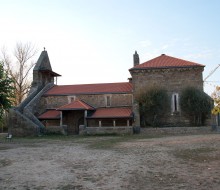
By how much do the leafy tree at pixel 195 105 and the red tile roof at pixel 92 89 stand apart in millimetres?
6447

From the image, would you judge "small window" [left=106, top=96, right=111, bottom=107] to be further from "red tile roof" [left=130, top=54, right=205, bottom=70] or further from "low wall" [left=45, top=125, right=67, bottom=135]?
"low wall" [left=45, top=125, right=67, bottom=135]

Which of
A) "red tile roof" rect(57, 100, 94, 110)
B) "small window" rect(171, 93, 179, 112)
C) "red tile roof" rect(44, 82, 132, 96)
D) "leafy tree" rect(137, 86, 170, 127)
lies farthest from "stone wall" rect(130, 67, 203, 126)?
"red tile roof" rect(57, 100, 94, 110)

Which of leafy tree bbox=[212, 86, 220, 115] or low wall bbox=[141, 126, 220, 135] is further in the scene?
low wall bbox=[141, 126, 220, 135]

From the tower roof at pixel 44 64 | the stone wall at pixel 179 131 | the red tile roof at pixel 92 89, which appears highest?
the tower roof at pixel 44 64

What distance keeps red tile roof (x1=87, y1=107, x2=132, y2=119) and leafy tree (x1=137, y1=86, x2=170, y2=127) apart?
5.73ft

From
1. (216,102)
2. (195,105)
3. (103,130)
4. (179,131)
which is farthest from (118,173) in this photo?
(195,105)

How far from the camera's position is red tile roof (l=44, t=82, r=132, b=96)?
32.0 meters

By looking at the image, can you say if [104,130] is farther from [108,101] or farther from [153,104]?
[153,104]

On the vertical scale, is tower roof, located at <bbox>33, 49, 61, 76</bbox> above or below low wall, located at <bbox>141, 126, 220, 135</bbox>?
above

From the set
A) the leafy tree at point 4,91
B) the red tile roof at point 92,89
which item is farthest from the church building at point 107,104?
the leafy tree at point 4,91

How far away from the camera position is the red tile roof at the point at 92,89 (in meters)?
32.0

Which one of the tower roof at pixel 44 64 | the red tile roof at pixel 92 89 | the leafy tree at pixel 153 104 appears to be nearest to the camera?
the leafy tree at pixel 153 104

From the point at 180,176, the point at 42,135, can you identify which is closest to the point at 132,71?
the point at 42,135

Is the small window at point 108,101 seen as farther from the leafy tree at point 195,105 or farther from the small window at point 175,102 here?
the leafy tree at point 195,105
